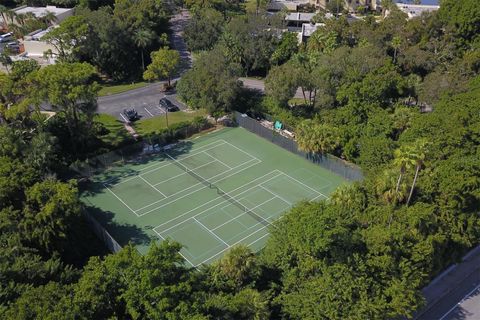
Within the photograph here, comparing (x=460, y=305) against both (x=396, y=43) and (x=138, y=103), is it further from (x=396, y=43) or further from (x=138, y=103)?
(x=138, y=103)

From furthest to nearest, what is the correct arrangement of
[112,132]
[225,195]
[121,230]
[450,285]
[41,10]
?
1. [41,10]
2. [112,132]
3. [225,195]
4. [121,230]
5. [450,285]

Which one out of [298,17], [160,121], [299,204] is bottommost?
[160,121]

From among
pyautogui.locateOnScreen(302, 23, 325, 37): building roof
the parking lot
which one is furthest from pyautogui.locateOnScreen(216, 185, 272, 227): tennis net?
pyautogui.locateOnScreen(302, 23, 325, 37): building roof

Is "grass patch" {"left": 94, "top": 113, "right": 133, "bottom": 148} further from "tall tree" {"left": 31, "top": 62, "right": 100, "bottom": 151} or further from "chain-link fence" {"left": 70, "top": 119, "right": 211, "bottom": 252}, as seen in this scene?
"tall tree" {"left": 31, "top": 62, "right": 100, "bottom": 151}

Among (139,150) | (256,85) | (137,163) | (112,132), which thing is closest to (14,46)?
(112,132)

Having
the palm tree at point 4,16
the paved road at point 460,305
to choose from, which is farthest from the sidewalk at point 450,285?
the palm tree at point 4,16

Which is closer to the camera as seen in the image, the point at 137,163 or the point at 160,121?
the point at 137,163
